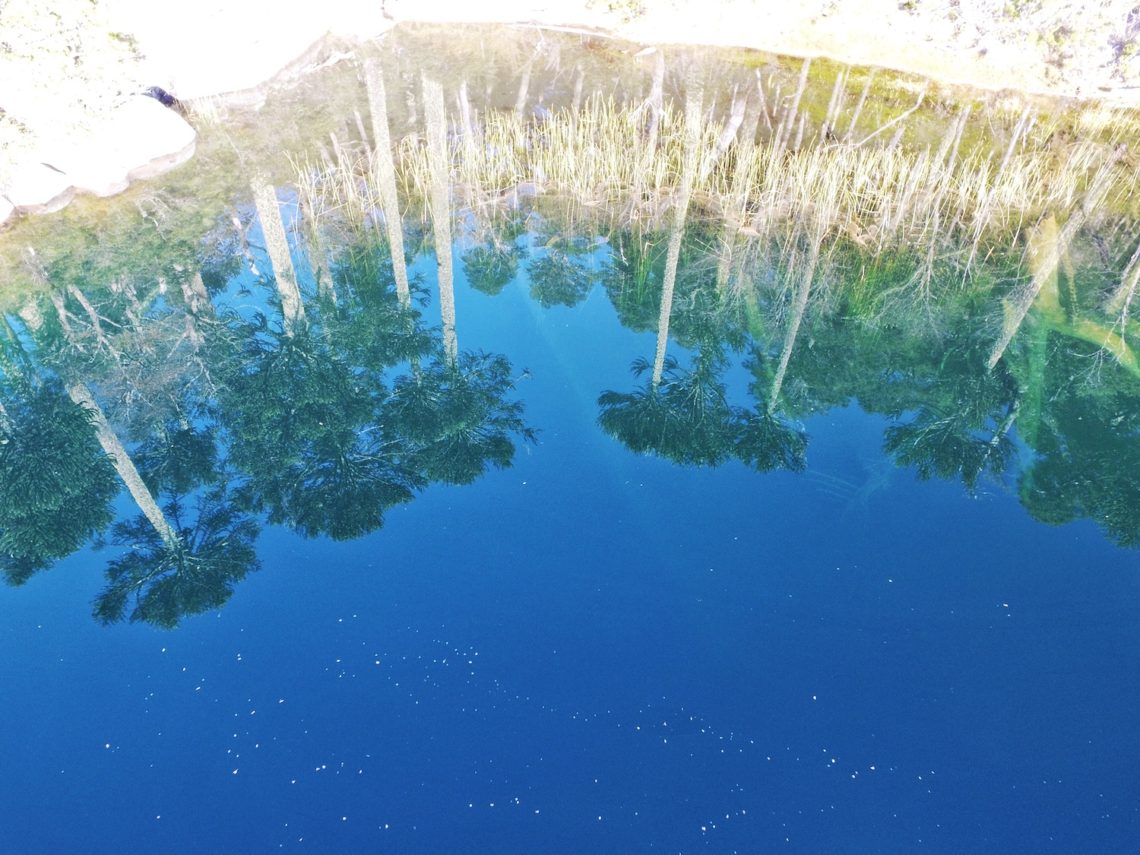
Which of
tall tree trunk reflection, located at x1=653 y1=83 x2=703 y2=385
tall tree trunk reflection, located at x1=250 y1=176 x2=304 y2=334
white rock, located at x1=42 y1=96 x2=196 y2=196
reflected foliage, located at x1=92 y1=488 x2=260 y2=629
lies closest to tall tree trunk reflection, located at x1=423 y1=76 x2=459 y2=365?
tall tree trunk reflection, located at x1=250 y1=176 x2=304 y2=334

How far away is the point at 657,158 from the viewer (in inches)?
310

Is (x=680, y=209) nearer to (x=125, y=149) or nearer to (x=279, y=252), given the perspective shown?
(x=279, y=252)

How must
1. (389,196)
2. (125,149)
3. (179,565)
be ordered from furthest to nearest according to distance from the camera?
1. (125,149)
2. (389,196)
3. (179,565)

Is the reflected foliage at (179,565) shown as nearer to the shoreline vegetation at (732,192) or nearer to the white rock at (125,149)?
the shoreline vegetation at (732,192)

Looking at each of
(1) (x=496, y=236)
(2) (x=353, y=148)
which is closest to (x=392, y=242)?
(1) (x=496, y=236)

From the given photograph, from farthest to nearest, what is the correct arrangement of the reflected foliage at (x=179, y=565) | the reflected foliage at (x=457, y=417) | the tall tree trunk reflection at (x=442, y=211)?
the tall tree trunk reflection at (x=442, y=211) → the reflected foliage at (x=457, y=417) → the reflected foliage at (x=179, y=565)

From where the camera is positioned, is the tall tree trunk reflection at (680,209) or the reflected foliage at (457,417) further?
the tall tree trunk reflection at (680,209)

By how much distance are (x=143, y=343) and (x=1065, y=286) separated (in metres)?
8.01

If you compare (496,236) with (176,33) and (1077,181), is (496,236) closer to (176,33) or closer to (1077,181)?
(176,33)

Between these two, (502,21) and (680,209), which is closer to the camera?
(680,209)

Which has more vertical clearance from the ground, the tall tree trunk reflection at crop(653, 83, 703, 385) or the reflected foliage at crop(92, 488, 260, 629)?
the tall tree trunk reflection at crop(653, 83, 703, 385)

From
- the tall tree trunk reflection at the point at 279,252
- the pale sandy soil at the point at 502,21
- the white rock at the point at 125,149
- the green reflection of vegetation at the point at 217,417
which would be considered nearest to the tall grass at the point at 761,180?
the tall tree trunk reflection at the point at 279,252

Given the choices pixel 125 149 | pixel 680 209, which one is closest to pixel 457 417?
pixel 680 209

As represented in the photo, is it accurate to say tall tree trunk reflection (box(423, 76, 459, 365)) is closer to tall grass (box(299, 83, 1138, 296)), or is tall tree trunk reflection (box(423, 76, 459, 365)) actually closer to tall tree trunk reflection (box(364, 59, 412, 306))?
tall grass (box(299, 83, 1138, 296))
